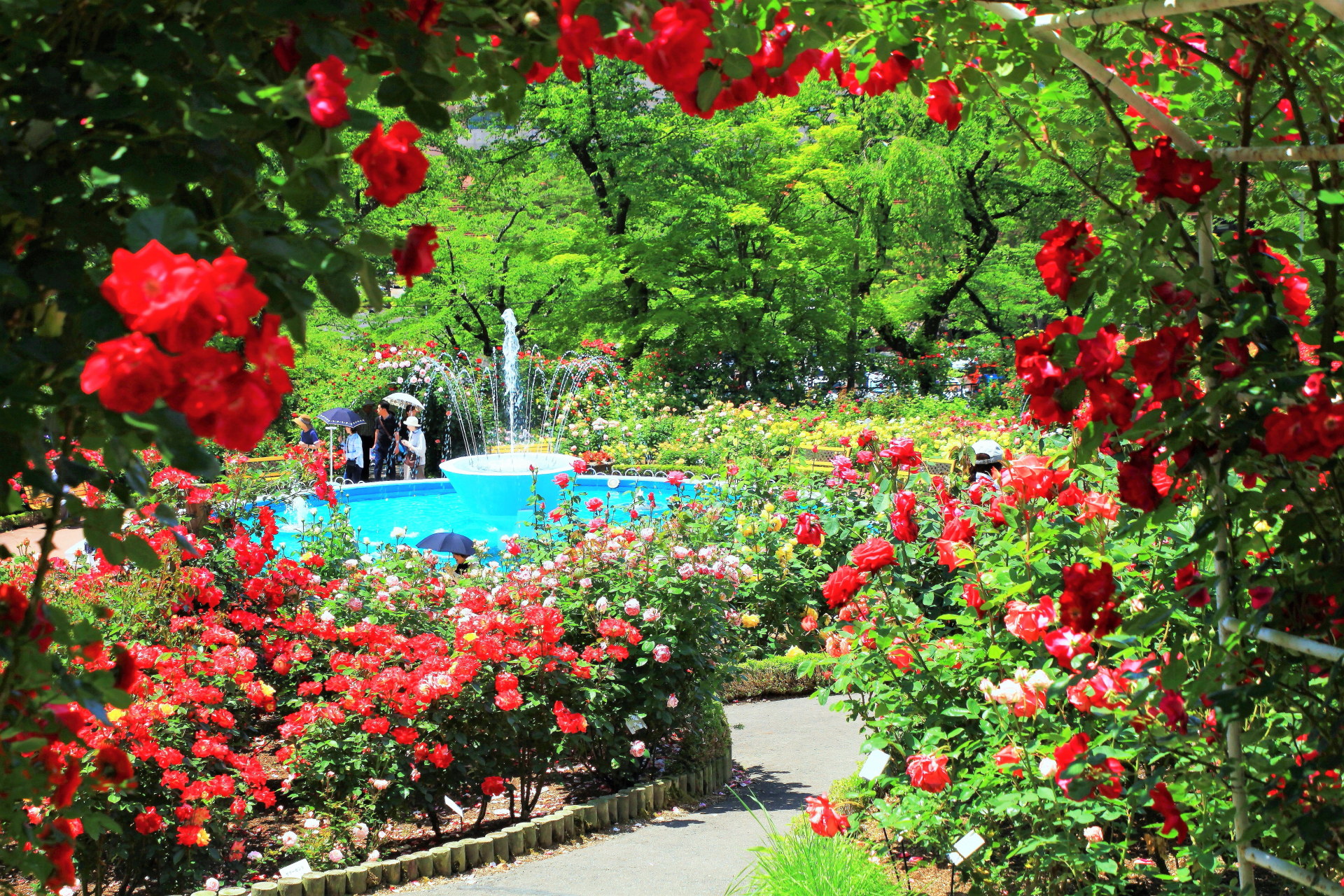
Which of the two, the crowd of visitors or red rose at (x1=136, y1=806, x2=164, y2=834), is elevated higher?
the crowd of visitors

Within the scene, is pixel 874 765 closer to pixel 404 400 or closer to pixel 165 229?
pixel 165 229

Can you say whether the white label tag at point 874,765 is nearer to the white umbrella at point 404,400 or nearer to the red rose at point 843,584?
the red rose at point 843,584

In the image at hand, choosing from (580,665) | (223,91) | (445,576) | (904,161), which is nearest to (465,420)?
(904,161)

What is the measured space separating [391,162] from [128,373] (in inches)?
15.9

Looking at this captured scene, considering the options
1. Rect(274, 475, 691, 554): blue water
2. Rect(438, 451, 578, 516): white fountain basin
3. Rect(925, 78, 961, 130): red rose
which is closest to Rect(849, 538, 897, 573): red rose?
Rect(925, 78, 961, 130): red rose

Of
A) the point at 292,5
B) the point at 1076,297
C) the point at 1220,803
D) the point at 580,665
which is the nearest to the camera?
the point at 292,5

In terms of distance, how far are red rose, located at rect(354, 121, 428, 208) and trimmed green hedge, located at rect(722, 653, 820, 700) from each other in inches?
233

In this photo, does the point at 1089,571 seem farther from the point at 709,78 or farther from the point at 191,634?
the point at 191,634

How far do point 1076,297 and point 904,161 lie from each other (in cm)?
1842

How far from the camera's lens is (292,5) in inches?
41.4

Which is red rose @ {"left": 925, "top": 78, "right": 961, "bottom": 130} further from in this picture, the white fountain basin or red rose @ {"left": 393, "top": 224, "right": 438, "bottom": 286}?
the white fountain basin

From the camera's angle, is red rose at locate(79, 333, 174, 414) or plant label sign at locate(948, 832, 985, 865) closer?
red rose at locate(79, 333, 174, 414)

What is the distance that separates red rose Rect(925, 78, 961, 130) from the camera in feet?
8.22

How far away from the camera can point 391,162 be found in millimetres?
1143
